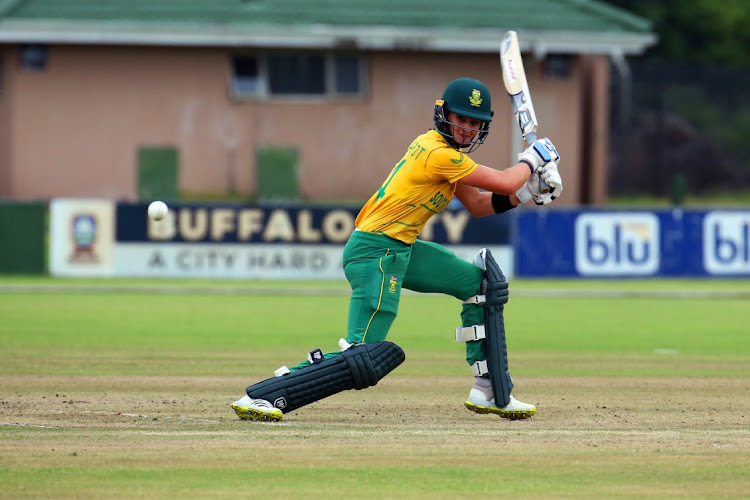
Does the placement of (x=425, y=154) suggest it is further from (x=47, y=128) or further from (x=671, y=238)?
(x=47, y=128)

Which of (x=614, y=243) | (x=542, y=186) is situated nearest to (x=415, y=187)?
(x=542, y=186)

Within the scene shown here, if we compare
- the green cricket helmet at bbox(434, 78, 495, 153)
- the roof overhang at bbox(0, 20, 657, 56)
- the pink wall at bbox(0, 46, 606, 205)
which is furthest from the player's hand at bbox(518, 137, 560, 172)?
the pink wall at bbox(0, 46, 606, 205)

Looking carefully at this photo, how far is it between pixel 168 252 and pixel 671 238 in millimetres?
8503

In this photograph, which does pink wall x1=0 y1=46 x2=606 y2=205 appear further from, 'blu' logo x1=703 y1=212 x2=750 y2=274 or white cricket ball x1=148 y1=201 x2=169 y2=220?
white cricket ball x1=148 y1=201 x2=169 y2=220

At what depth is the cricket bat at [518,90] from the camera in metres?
8.77

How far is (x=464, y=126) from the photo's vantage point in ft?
25.8

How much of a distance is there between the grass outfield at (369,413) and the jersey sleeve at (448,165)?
1525mm

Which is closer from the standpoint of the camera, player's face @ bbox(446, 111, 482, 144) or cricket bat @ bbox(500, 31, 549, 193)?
player's face @ bbox(446, 111, 482, 144)

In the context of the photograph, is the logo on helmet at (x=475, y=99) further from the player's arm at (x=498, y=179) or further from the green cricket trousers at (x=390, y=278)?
the green cricket trousers at (x=390, y=278)

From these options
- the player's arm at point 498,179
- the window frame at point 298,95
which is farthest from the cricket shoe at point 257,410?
the window frame at point 298,95

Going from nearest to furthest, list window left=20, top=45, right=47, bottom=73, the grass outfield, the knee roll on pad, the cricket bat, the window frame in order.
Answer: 1. the grass outfield
2. the knee roll on pad
3. the cricket bat
4. window left=20, top=45, right=47, bottom=73
5. the window frame

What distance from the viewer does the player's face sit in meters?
7.89

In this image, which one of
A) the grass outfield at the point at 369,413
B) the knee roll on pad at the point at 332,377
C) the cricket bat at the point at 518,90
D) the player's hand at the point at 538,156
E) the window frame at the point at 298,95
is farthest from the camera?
the window frame at the point at 298,95

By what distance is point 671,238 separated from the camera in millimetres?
21688
